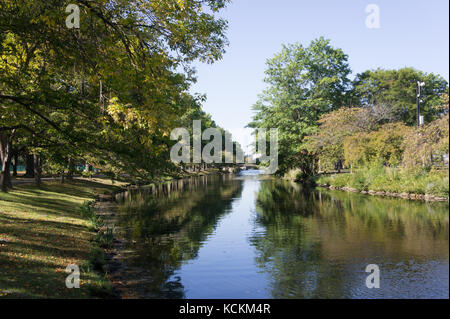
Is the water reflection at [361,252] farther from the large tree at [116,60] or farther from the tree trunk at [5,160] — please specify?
the tree trunk at [5,160]

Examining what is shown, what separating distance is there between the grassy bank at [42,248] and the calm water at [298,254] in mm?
2006

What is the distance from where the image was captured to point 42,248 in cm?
1358

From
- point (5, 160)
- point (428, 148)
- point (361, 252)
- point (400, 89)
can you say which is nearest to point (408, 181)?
point (361, 252)

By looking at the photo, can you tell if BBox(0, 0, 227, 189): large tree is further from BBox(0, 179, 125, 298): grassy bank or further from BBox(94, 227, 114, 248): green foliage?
BBox(94, 227, 114, 248): green foliage

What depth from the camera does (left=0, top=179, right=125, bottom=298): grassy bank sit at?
997 cm

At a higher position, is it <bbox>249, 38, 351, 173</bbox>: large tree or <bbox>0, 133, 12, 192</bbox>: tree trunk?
<bbox>249, 38, 351, 173</bbox>: large tree

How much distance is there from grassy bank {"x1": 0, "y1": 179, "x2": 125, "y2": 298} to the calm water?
201 cm

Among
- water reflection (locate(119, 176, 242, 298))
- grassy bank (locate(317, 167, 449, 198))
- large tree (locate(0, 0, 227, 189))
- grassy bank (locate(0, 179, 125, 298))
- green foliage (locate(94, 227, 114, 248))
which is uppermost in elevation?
large tree (locate(0, 0, 227, 189))

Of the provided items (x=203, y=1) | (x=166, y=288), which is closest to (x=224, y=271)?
(x=166, y=288)

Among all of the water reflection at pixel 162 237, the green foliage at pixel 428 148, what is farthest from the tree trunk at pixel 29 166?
the green foliage at pixel 428 148

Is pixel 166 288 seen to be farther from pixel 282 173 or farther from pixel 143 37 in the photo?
pixel 282 173

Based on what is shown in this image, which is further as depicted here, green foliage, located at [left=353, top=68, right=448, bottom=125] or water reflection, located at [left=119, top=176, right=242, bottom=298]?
green foliage, located at [left=353, top=68, right=448, bottom=125]

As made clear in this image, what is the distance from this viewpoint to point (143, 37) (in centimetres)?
1166

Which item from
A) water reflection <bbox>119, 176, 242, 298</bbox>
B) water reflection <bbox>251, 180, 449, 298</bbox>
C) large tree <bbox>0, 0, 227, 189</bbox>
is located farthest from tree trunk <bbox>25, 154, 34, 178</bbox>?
large tree <bbox>0, 0, 227, 189</bbox>
